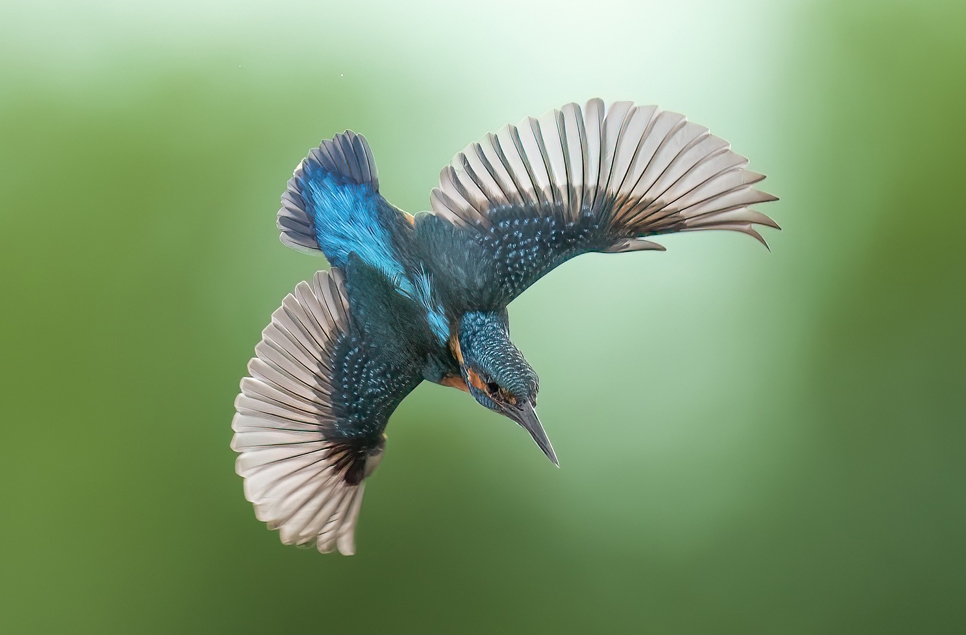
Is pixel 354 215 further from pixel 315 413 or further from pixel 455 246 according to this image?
pixel 315 413

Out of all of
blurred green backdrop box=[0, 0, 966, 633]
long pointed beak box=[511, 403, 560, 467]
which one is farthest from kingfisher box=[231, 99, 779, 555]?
blurred green backdrop box=[0, 0, 966, 633]

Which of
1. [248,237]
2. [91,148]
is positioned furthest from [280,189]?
[91,148]

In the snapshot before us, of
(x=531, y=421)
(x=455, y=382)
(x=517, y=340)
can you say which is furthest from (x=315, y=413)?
(x=517, y=340)

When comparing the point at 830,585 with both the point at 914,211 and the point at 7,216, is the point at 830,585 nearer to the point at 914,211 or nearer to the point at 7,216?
the point at 914,211

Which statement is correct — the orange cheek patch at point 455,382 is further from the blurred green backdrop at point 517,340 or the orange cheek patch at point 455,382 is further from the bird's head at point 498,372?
the blurred green backdrop at point 517,340

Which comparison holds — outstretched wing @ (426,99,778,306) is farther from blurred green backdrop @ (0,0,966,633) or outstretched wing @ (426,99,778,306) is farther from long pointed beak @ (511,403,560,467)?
blurred green backdrop @ (0,0,966,633)

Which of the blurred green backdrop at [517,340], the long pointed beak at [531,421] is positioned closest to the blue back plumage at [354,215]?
the long pointed beak at [531,421]

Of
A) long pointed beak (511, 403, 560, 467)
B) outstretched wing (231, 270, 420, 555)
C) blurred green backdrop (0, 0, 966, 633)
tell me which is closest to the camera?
long pointed beak (511, 403, 560, 467)
